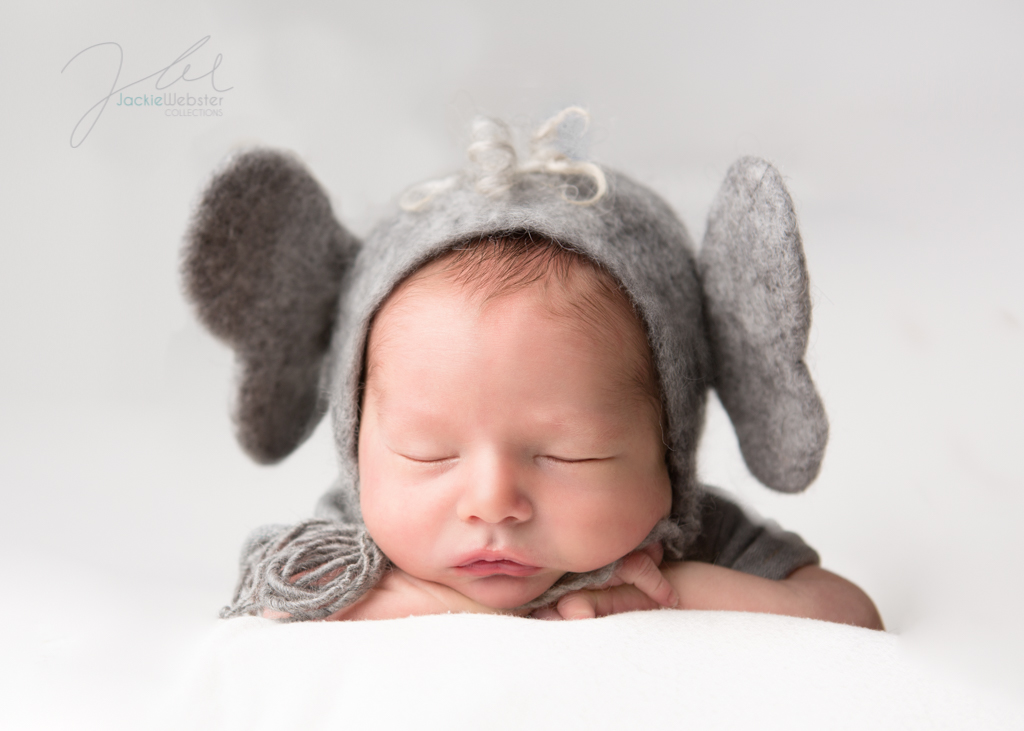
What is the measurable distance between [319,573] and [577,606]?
368 millimetres

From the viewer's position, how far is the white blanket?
83 centimetres

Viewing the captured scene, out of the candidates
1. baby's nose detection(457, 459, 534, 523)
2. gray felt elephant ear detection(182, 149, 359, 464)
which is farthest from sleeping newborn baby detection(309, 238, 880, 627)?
gray felt elephant ear detection(182, 149, 359, 464)

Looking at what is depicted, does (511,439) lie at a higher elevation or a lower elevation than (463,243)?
lower

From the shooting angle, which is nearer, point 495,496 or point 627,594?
point 495,496

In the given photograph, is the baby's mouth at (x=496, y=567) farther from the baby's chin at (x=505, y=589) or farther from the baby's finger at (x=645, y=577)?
the baby's finger at (x=645, y=577)

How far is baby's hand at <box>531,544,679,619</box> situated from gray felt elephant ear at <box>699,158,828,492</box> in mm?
300

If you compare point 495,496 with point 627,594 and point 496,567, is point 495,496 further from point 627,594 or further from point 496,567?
point 627,594

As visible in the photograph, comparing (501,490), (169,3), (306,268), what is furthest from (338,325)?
(169,3)

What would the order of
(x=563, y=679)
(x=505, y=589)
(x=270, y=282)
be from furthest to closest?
(x=270, y=282) < (x=505, y=589) < (x=563, y=679)

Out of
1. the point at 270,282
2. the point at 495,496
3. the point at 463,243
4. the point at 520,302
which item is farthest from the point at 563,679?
A: the point at 270,282

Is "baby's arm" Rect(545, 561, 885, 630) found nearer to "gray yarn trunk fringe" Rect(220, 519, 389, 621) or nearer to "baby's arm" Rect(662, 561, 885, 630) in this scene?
"baby's arm" Rect(662, 561, 885, 630)

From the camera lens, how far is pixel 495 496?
3.40 feet

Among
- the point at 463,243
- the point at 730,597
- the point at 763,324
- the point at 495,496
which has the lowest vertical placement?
the point at 730,597

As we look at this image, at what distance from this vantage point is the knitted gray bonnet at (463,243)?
3.85ft
